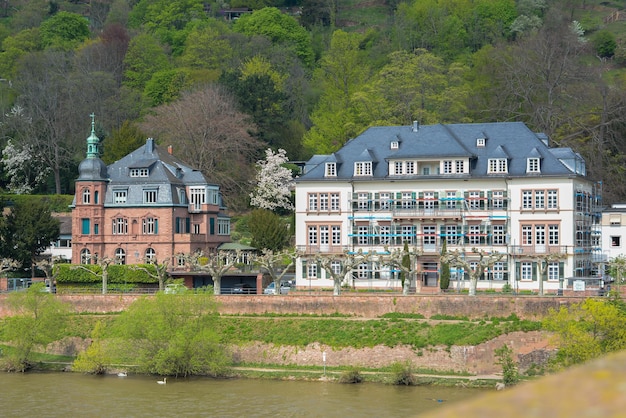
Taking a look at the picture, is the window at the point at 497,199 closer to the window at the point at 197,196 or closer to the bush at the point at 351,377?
the bush at the point at 351,377

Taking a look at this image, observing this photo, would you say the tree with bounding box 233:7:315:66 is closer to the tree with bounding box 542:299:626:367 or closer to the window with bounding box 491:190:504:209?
the window with bounding box 491:190:504:209

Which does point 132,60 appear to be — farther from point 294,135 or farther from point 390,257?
point 390,257

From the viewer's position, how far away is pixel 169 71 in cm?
11756

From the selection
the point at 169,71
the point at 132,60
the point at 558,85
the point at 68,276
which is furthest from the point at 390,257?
the point at 132,60

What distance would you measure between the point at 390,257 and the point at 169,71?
200ft

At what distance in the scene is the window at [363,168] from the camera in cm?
7025

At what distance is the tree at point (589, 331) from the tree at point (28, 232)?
133 ft

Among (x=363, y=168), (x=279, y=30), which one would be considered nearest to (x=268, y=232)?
(x=363, y=168)

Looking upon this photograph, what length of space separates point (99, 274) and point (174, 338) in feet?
62.4

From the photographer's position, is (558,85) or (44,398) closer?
(44,398)

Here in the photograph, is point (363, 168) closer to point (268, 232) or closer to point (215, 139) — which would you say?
point (268, 232)

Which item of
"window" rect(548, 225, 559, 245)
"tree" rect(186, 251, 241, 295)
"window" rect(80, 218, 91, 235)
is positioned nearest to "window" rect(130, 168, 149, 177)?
"window" rect(80, 218, 91, 235)

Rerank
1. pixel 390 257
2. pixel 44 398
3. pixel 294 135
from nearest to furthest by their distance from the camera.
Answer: pixel 44 398 → pixel 390 257 → pixel 294 135

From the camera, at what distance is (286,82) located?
117375 mm
